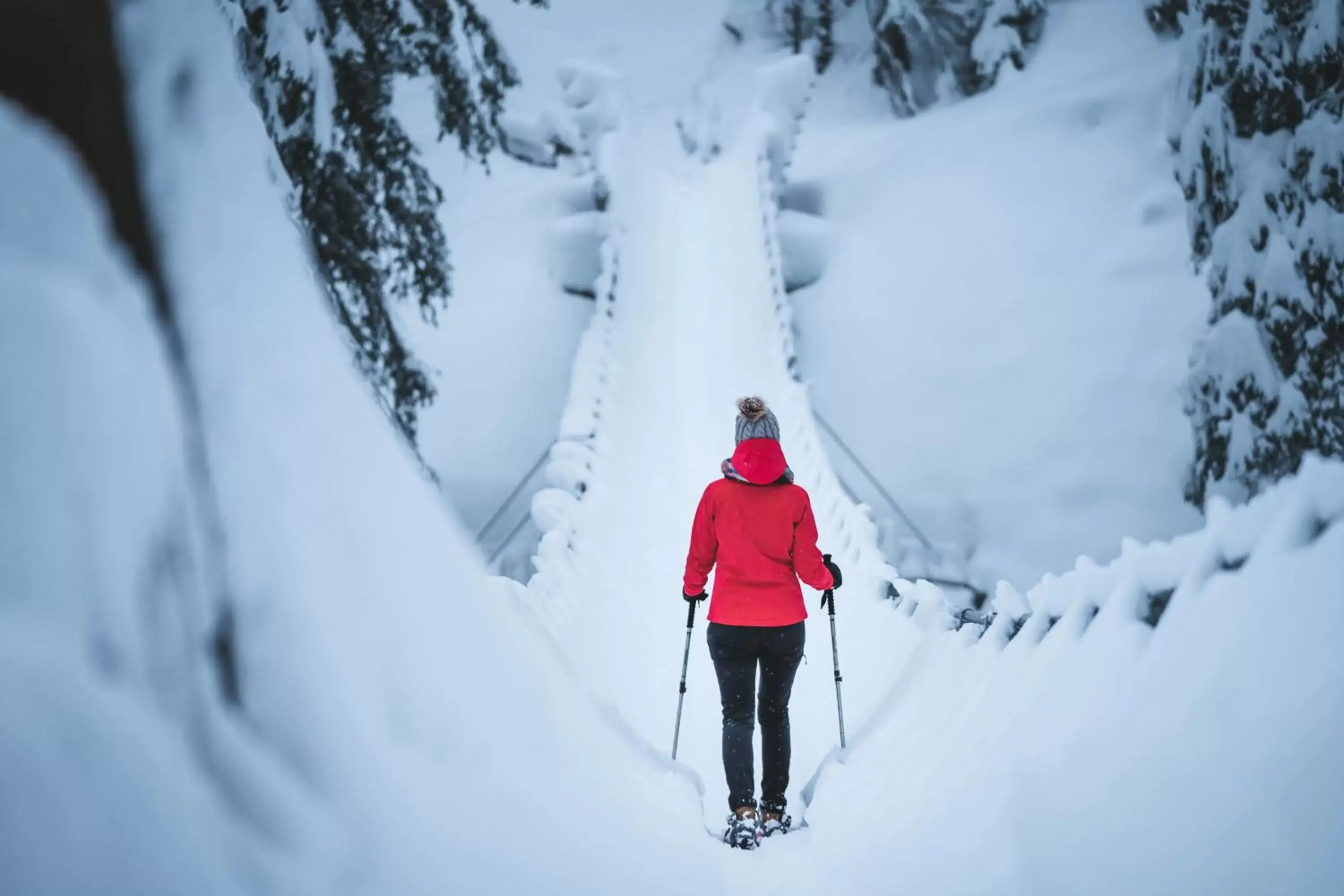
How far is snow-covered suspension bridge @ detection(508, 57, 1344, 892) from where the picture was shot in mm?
790

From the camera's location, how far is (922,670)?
85.6 inches

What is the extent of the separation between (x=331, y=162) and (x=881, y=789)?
104 inches

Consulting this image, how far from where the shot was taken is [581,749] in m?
0.92

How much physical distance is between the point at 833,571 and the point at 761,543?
0.25 meters

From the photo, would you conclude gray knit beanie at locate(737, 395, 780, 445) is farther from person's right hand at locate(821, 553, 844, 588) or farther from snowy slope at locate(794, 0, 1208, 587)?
snowy slope at locate(794, 0, 1208, 587)

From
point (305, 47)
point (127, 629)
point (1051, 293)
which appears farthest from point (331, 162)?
point (1051, 293)

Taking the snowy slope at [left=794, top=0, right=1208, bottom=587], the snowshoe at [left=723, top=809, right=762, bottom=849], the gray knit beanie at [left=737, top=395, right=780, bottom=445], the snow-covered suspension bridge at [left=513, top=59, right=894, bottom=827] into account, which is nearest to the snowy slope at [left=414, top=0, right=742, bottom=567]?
the snow-covered suspension bridge at [left=513, top=59, right=894, bottom=827]

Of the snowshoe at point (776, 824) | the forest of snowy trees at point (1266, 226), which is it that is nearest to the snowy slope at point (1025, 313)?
the forest of snowy trees at point (1266, 226)

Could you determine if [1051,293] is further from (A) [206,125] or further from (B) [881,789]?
(A) [206,125]

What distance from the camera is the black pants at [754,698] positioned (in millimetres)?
1906

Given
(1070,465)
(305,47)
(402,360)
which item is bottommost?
(1070,465)

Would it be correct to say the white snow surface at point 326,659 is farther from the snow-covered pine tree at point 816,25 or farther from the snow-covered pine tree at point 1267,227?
the snow-covered pine tree at point 816,25

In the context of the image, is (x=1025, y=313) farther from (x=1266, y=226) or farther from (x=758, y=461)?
(x=758, y=461)

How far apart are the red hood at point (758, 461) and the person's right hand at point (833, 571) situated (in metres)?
0.26
